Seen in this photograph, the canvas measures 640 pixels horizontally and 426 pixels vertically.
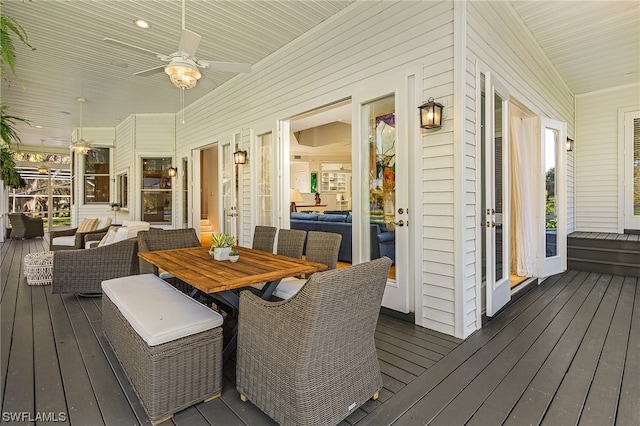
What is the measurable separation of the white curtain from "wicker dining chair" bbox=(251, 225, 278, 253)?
3.62m

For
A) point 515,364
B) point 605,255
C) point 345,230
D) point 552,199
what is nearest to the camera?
point 515,364

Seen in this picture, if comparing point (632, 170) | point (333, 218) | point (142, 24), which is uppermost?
point (142, 24)

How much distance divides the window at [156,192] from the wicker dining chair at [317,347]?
7.54 metres

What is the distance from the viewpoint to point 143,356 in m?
1.87

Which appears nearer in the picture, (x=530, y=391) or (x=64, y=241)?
(x=530, y=391)

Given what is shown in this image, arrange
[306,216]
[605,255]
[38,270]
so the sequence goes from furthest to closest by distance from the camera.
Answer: [306,216] < [605,255] < [38,270]

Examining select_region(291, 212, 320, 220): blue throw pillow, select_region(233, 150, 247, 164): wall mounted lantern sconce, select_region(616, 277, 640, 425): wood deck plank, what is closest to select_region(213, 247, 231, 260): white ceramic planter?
select_region(616, 277, 640, 425): wood deck plank

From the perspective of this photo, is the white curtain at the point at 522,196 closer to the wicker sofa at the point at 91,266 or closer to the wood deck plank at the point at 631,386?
the wood deck plank at the point at 631,386

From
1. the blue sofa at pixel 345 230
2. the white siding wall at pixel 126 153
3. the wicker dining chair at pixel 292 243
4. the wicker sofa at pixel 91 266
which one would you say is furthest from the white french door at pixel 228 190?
the white siding wall at pixel 126 153

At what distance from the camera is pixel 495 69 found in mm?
3549

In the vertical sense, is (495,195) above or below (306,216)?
above

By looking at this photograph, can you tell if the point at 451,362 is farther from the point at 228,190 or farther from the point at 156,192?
the point at 156,192

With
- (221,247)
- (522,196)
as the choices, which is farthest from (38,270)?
(522,196)

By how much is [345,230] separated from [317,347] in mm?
4324
